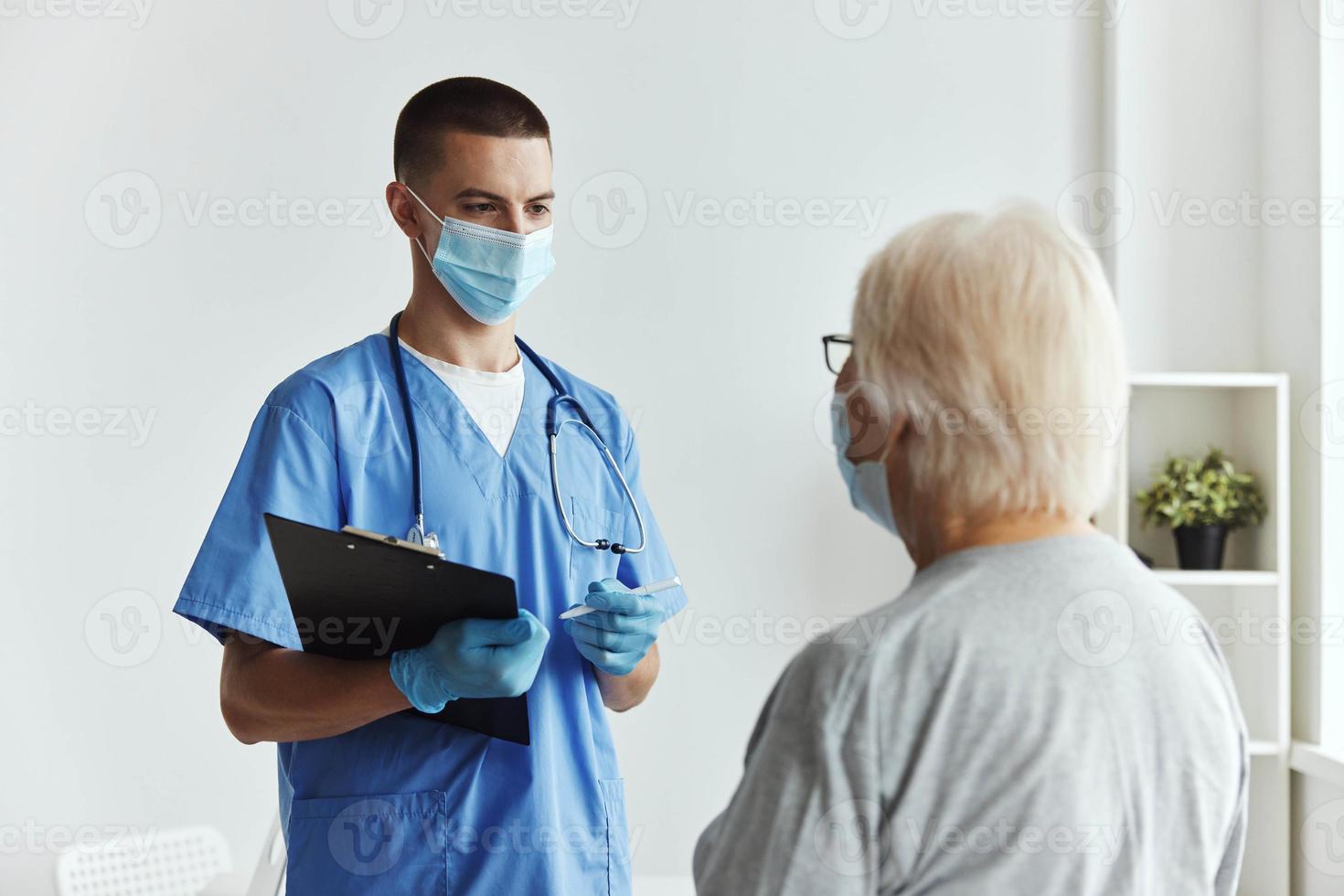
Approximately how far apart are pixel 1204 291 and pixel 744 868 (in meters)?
2.45

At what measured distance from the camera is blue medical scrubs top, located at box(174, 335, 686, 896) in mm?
1255

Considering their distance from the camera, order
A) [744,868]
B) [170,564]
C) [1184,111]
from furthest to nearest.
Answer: [1184,111] < [170,564] < [744,868]

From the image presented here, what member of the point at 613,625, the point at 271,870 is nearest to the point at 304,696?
the point at 613,625

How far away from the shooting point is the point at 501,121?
1420 millimetres

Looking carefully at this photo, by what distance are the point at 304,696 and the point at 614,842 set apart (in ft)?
1.50

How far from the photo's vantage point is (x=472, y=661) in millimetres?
1114

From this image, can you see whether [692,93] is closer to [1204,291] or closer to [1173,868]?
[1204,291]

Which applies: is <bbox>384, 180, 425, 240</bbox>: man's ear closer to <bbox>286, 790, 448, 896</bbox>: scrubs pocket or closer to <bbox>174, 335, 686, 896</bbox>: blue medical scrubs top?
<bbox>174, 335, 686, 896</bbox>: blue medical scrubs top

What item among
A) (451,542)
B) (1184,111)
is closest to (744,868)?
(451,542)

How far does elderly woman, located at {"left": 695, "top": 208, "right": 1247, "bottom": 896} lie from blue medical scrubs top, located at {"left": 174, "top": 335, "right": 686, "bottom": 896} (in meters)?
0.56

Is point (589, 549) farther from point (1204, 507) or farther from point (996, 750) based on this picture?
point (1204, 507)

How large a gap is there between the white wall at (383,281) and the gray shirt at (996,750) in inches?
73.4

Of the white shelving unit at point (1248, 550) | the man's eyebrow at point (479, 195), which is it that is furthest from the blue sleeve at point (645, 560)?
the white shelving unit at point (1248, 550)

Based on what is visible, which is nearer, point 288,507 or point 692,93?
point 288,507
